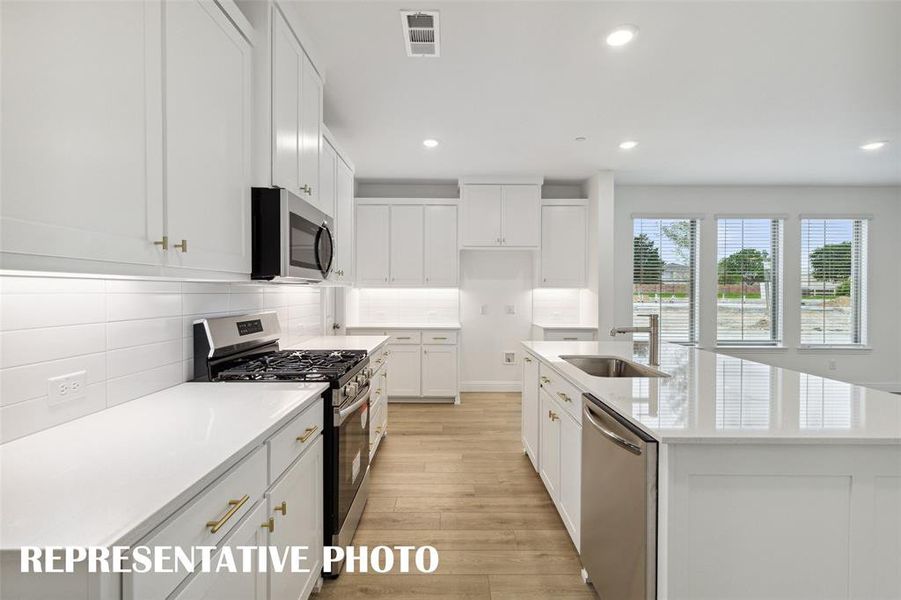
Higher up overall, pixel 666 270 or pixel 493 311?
pixel 666 270

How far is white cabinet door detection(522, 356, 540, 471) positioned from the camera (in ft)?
9.70

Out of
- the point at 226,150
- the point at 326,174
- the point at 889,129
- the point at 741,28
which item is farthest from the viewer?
the point at 889,129

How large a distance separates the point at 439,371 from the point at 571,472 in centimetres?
299

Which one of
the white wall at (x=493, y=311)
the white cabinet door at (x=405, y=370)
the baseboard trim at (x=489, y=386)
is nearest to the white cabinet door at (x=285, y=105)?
the white cabinet door at (x=405, y=370)

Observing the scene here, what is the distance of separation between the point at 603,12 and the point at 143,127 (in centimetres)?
210

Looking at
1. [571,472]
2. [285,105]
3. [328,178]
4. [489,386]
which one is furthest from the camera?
[489,386]

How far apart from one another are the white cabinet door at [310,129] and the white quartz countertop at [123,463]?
123 cm

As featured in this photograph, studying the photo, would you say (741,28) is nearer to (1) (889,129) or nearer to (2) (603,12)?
(2) (603,12)

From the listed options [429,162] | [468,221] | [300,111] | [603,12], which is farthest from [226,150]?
[468,221]

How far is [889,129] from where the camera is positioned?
12.1 feet

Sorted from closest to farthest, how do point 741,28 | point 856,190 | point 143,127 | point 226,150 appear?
point 143,127 → point 226,150 → point 741,28 → point 856,190

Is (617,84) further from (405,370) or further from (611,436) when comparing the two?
(405,370)

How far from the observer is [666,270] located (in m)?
5.69

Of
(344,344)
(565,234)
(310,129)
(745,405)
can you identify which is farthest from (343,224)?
(565,234)
